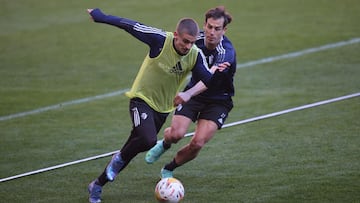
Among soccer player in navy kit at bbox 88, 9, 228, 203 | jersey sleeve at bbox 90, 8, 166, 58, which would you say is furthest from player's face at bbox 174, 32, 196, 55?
jersey sleeve at bbox 90, 8, 166, 58

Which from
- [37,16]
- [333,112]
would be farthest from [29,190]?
[37,16]

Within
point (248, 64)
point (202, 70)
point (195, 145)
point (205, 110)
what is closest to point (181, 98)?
point (202, 70)

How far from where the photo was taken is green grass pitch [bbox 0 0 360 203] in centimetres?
1080

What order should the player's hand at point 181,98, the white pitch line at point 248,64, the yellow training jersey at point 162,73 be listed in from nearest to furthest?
the player's hand at point 181,98, the yellow training jersey at point 162,73, the white pitch line at point 248,64

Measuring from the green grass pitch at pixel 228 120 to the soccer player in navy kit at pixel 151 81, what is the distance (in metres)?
0.54

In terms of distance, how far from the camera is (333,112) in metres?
14.3

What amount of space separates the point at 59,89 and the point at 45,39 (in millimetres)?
4747

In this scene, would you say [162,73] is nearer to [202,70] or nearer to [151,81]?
[151,81]

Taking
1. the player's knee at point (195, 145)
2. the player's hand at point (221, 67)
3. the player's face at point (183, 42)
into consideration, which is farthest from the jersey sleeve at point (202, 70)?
the player's knee at point (195, 145)

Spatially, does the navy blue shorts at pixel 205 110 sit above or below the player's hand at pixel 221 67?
below

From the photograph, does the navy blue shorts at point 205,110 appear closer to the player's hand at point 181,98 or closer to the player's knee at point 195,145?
the player's knee at point 195,145

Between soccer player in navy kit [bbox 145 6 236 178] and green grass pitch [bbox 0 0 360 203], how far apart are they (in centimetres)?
52

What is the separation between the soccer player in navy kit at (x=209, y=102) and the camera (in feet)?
34.7

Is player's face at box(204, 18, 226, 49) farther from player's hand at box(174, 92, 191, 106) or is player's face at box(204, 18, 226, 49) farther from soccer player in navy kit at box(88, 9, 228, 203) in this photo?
player's hand at box(174, 92, 191, 106)
